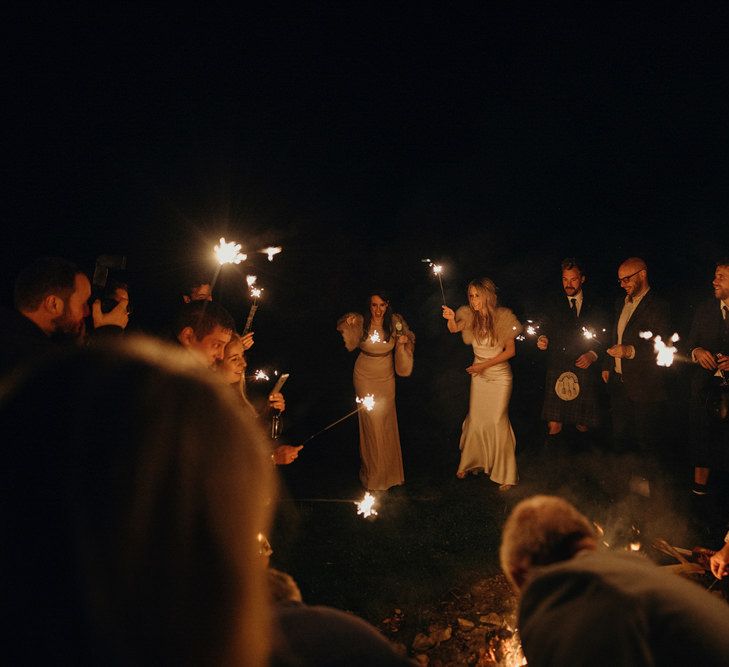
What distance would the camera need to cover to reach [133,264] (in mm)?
7625

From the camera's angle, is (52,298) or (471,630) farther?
(471,630)

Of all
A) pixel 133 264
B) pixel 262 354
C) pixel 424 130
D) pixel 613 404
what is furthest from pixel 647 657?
pixel 424 130

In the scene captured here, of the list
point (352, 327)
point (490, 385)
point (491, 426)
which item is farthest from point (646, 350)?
point (352, 327)

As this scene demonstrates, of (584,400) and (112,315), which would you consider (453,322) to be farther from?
(112,315)

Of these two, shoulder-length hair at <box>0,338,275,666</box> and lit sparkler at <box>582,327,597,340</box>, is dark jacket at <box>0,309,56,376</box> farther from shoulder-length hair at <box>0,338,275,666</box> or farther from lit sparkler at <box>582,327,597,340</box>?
lit sparkler at <box>582,327,597,340</box>

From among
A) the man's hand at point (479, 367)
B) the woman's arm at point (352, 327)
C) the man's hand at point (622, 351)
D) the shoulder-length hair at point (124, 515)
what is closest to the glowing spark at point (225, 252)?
the woman's arm at point (352, 327)

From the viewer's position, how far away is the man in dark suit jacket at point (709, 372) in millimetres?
5855

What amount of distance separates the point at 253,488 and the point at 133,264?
8.08 metres

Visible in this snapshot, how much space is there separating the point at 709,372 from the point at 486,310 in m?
3.25

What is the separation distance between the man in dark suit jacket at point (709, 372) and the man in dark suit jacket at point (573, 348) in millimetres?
1372

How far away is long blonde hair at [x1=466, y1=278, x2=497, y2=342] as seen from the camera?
→ 7.00m

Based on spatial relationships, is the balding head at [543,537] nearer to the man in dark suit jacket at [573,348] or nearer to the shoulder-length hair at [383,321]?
the shoulder-length hair at [383,321]

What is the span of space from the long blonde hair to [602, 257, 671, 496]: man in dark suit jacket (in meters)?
1.80

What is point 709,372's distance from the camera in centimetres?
607
